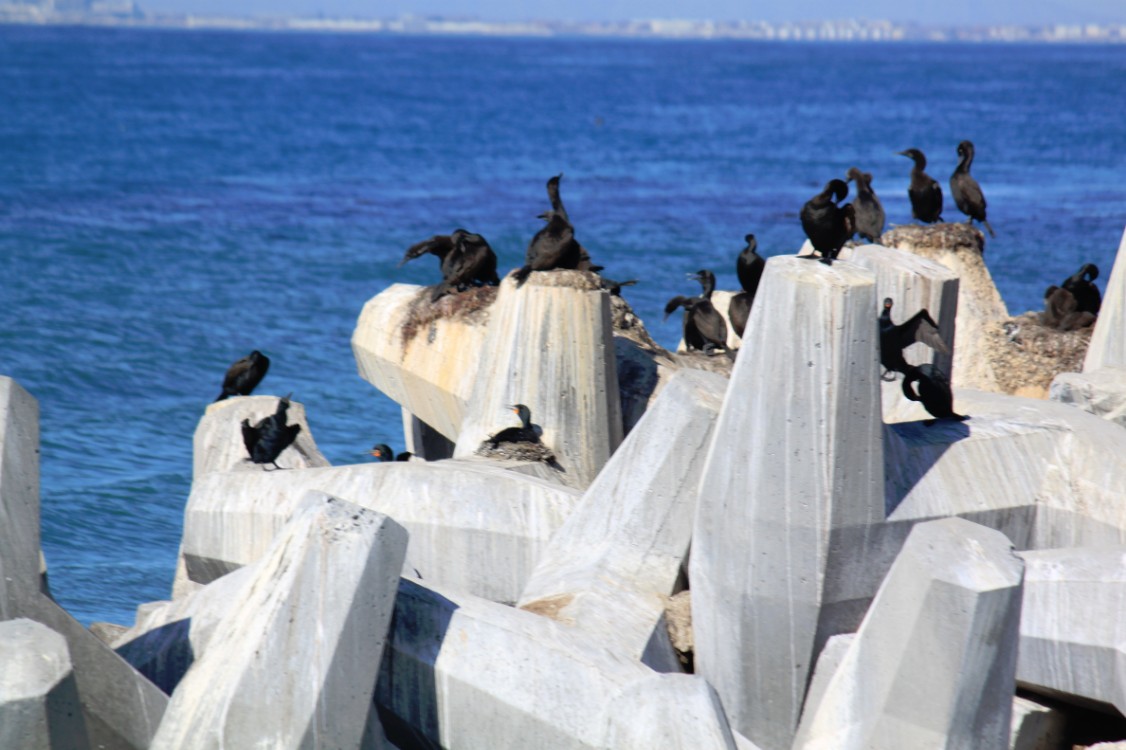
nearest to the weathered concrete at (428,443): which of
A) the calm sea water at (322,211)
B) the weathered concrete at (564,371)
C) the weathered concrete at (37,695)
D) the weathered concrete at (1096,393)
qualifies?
the calm sea water at (322,211)

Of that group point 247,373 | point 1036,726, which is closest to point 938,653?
point 1036,726

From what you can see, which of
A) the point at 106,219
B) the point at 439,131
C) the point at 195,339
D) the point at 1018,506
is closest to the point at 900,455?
the point at 1018,506

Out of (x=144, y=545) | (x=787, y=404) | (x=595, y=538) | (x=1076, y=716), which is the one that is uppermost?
(x=787, y=404)

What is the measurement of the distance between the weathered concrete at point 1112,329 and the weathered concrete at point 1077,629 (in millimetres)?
4264

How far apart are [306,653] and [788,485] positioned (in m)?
2.14

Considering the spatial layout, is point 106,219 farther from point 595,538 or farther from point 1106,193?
point 595,538

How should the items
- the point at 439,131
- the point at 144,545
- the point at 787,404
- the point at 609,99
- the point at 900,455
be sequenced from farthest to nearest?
the point at 609,99
the point at 439,131
the point at 144,545
the point at 900,455
the point at 787,404

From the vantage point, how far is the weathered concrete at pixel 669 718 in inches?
Result: 209

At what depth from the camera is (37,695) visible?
17.1ft

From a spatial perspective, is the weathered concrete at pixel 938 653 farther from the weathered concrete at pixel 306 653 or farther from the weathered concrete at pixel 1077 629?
the weathered concrete at pixel 306 653

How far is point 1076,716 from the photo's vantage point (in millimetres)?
6648

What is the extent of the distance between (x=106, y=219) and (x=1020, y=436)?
3109 centimetres

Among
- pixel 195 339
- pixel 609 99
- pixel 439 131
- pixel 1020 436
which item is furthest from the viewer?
pixel 609 99

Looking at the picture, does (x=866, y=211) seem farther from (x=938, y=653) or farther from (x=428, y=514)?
(x=938, y=653)
